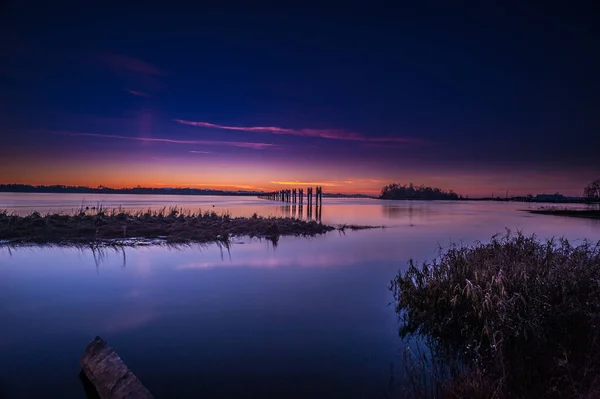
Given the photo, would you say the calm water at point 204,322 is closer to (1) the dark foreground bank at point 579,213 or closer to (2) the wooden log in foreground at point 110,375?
(2) the wooden log in foreground at point 110,375

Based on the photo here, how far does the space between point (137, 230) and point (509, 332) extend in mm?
18475

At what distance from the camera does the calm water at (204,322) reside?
16.1ft

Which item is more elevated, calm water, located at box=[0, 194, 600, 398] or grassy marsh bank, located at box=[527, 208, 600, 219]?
grassy marsh bank, located at box=[527, 208, 600, 219]

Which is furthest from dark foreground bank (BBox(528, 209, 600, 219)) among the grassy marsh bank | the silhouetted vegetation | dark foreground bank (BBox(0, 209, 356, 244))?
the silhouetted vegetation

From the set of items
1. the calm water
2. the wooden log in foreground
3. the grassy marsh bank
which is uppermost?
the grassy marsh bank

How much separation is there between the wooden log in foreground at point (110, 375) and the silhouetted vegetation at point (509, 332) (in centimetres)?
325

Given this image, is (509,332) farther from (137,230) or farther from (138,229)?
(138,229)

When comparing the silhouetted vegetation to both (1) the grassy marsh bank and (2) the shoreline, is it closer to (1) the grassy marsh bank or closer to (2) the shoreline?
(2) the shoreline

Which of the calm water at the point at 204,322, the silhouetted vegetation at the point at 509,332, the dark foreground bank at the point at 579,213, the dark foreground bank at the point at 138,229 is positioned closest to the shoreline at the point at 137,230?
the dark foreground bank at the point at 138,229

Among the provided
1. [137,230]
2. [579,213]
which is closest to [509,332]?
[137,230]

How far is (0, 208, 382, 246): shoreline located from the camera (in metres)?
16.7

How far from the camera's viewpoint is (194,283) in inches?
400

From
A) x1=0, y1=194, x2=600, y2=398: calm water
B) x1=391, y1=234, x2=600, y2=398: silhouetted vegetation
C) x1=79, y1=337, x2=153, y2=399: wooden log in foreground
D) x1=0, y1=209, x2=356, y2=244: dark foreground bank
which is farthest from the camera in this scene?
x1=0, y1=209, x2=356, y2=244: dark foreground bank

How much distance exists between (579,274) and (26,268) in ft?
49.0
